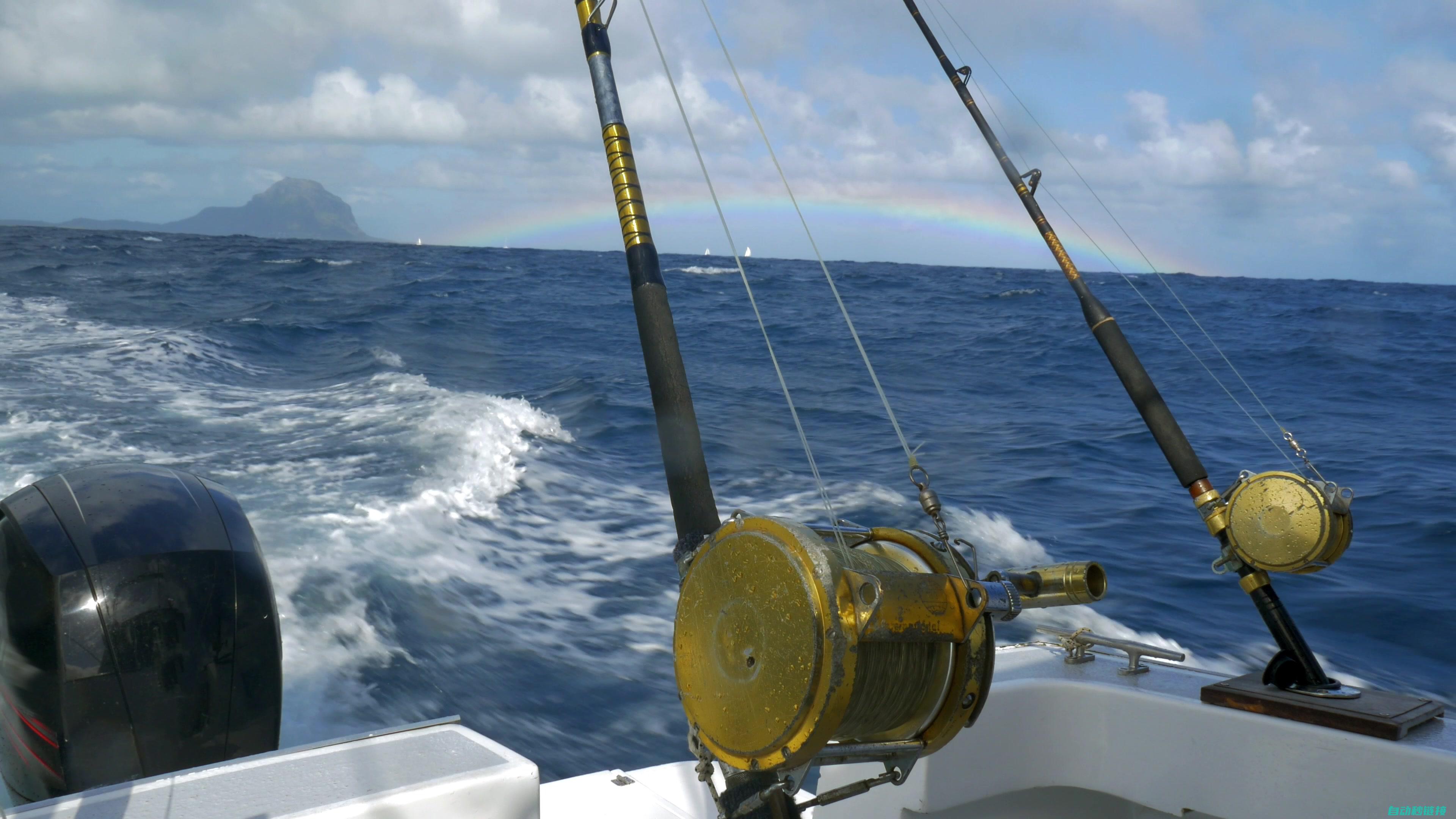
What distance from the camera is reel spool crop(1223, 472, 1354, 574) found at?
71.7 inches

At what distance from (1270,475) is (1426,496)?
5181 millimetres

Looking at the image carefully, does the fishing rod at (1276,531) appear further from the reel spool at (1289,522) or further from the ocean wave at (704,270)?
the ocean wave at (704,270)

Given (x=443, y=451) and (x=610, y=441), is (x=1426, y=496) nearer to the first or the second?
(x=610, y=441)

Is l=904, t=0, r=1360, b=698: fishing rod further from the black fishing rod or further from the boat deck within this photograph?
the black fishing rod

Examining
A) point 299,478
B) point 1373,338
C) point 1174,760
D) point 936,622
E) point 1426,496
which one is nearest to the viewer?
point 936,622

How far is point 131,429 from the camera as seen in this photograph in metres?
6.22

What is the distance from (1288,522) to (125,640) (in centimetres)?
210

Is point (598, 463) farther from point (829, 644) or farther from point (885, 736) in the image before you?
point (829, 644)

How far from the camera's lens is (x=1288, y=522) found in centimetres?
186

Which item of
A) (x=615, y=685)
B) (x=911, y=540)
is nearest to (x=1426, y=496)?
(x=615, y=685)

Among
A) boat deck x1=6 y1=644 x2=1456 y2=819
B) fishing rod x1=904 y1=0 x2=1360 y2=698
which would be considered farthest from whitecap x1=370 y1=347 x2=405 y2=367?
fishing rod x1=904 y1=0 x2=1360 y2=698

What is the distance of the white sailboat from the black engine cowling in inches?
3.1

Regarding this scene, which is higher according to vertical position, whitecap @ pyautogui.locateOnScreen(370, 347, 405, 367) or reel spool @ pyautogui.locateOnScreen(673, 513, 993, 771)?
reel spool @ pyautogui.locateOnScreen(673, 513, 993, 771)

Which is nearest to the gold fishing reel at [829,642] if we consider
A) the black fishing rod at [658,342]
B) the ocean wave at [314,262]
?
the black fishing rod at [658,342]
